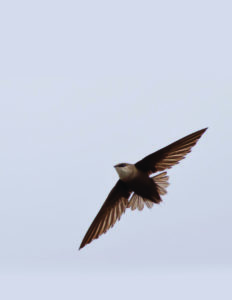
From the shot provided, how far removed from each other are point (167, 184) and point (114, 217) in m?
0.75

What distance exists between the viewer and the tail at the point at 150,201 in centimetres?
560

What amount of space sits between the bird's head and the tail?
14.2 inches

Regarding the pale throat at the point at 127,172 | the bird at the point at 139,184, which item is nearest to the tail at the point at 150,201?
the bird at the point at 139,184

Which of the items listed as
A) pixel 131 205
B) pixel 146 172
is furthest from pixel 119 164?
pixel 131 205

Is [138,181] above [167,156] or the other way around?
the other way around

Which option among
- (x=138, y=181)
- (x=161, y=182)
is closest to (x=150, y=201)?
(x=161, y=182)

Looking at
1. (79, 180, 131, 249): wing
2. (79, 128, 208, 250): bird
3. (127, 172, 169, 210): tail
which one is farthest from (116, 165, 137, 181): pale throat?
(79, 180, 131, 249): wing

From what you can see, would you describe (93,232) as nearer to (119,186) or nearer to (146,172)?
(119,186)

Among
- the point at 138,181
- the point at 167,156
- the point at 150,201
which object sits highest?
the point at 167,156

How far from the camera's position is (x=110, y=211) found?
5.97 meters

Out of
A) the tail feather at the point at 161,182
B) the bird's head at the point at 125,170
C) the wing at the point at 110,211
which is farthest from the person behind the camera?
the wing at the point at 110,211

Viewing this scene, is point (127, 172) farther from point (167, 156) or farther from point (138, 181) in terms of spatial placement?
point (167, 156)

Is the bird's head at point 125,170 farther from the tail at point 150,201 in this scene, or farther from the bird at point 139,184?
the tail at point 150,201

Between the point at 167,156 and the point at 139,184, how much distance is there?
42 cm
